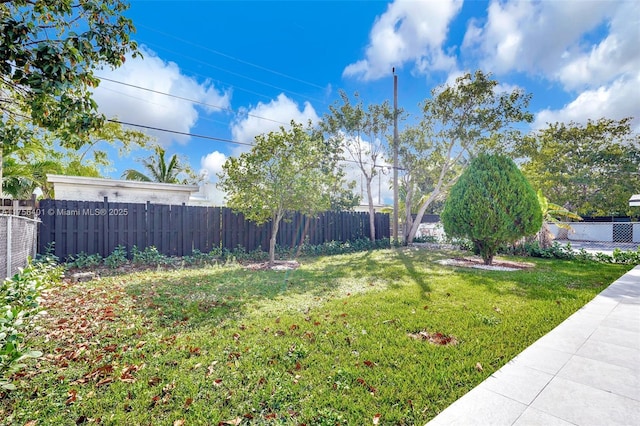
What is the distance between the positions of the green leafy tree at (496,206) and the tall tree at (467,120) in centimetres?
519

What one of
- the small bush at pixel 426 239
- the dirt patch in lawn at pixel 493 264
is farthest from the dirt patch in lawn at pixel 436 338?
the small bush at pixel 426 239

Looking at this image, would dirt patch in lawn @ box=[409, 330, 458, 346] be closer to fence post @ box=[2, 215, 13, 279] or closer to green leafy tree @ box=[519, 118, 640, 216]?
fence post @ box=[2, 215, 13, 279]

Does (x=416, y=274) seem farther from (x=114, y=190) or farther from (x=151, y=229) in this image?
(x=114, y=190)

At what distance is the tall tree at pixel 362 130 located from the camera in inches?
545

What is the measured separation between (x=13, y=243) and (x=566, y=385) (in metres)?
7.57

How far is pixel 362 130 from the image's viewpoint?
1436 centimetres

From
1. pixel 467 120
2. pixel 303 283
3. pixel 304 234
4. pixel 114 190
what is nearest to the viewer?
pixel 303 283

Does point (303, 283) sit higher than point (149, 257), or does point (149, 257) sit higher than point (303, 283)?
point (149, 257)

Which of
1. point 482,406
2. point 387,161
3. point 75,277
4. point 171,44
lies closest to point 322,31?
point 171,44

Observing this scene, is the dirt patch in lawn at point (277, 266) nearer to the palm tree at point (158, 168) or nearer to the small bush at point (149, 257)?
the small bush at point (149, 257)

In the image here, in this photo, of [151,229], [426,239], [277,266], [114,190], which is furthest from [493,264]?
[114,190]

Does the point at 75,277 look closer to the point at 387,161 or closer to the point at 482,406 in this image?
the point at 482,406

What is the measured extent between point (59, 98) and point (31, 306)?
8.99ft

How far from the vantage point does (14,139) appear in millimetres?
3195
